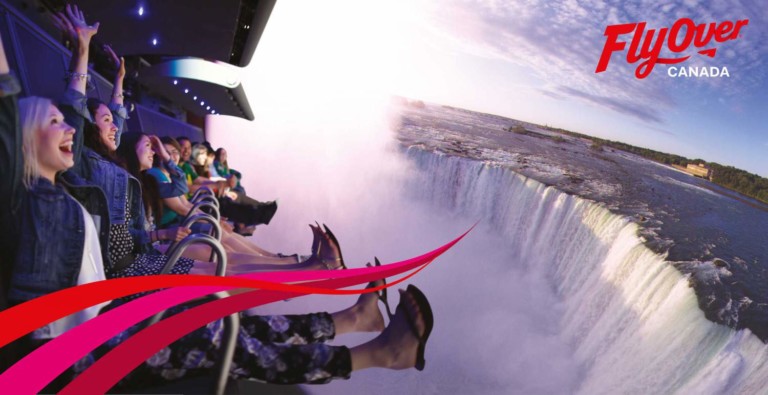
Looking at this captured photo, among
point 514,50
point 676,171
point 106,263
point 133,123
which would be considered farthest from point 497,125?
point 106,263

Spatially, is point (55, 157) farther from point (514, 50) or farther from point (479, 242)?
point (479, 242)

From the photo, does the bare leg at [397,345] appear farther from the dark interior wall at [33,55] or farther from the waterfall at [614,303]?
the waterfall at [614,303]

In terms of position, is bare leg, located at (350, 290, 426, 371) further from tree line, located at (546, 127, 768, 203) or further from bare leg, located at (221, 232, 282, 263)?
tree line, located at (546, 127, 768, 203)

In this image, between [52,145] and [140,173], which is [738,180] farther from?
[52,145]

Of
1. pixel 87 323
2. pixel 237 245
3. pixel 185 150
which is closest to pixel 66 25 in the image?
pixel 87 323

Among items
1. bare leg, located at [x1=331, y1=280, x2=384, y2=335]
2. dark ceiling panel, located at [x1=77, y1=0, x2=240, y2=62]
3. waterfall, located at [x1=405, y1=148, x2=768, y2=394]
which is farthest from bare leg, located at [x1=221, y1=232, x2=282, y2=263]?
waterfall, located at [x1=405, y1=148, x2=768, y2=394]
